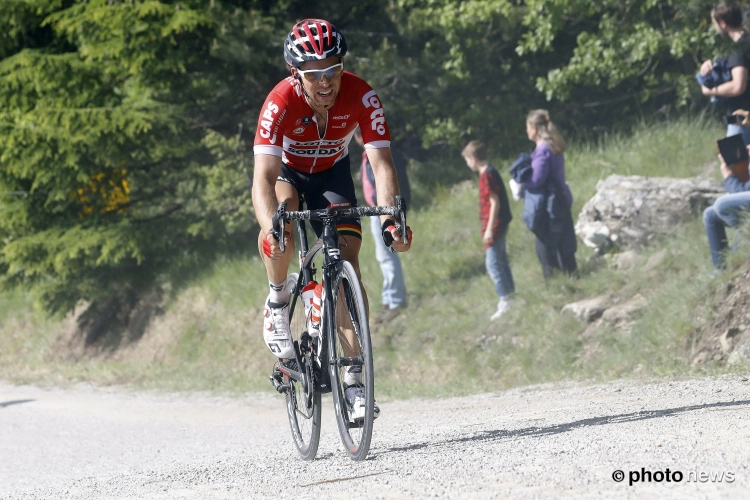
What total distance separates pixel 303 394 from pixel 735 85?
5554 mm

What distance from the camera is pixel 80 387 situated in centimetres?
1469

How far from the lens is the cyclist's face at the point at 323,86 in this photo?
5770mm

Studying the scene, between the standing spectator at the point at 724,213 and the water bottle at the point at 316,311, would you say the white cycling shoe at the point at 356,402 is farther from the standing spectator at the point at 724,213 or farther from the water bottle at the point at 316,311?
the standing spectator at the point at 724,213

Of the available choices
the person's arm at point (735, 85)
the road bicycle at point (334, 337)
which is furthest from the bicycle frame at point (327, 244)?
the person's arm at point (735, 85)

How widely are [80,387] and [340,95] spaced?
996cm

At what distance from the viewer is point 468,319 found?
12258 mm

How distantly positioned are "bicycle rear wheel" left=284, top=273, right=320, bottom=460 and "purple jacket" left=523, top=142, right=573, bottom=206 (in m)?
5.36

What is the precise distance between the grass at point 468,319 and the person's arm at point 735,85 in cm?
178

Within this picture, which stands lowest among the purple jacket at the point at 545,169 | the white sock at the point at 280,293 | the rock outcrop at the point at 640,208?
the white sock at the point at 280,293

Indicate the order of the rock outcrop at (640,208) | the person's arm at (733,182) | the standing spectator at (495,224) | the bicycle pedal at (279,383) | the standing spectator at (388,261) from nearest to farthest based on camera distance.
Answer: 1. the bicycle pedal at (279,383)
2. the person's arm at (733,182)
3. the rock outcrop at (640,208)
4. the standing spectator at (495,224)
5. the standing spectator at (388,261)

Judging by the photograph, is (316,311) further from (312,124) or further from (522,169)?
(522,169)

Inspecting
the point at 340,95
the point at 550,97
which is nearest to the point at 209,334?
the point at 550,97

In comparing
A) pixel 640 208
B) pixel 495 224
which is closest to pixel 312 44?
pixel 495 224

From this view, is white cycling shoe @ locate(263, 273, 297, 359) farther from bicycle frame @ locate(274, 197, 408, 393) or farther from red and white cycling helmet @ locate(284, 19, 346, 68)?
red and white cycling helmet @ locate(284, 19, 346, 68)
